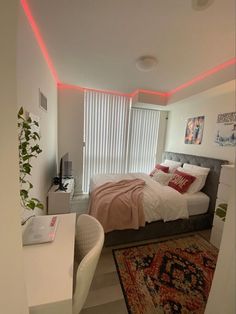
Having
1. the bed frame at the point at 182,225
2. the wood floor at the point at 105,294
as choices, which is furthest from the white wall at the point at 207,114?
the wood floor at the point at 105,294

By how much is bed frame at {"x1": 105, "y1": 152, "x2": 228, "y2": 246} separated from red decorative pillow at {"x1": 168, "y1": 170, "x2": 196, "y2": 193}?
323 millimetres

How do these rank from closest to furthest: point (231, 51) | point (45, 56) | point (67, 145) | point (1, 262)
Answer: point (1, 262), point (231, 51), point (45, 56), point (67, 145)

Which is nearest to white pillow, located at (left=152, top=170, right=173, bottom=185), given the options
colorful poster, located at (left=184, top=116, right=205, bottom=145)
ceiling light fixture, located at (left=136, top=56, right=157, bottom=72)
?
colorful poster, located at (left=184, top=116, right=205, bottom=145)

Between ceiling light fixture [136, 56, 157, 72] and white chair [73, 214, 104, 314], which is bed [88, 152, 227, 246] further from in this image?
ceiling light fixture [136, 56, 157, 72]

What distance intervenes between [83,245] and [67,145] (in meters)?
2.76

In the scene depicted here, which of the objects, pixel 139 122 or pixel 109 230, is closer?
pixel 109 230

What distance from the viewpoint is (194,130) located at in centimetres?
314

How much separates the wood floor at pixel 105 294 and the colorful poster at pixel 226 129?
243cm

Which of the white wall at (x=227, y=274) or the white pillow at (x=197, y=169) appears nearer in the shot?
the white wall at (x=227, y=274)

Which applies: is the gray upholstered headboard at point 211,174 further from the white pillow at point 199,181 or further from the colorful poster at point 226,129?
the colorful poster at point 226,129

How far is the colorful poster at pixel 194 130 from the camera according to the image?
299cm

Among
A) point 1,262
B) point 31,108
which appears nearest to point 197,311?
point 1,262

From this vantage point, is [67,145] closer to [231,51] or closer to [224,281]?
[231,51]

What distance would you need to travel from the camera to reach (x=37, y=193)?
6.21 ft
